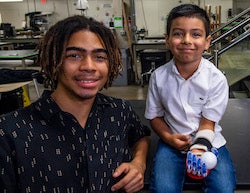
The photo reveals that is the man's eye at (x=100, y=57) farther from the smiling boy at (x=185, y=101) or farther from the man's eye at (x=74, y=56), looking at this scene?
the smiling boy at (x=185, y=101)

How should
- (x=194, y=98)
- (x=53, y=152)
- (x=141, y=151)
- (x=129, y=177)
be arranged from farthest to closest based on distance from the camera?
(x=194, y=98)
(x=141, y=151)
(x=129, y=177)
(x=53, y=152)

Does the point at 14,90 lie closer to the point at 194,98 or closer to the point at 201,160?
the point at 194,98

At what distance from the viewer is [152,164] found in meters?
1.30

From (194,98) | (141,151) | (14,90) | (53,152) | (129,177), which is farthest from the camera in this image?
(14,90)

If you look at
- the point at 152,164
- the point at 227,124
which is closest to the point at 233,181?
the point at 152,164

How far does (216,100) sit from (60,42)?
71 cm

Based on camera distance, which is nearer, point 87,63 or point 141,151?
point 87,63

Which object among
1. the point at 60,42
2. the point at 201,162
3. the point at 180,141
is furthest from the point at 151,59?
the point at 60,42

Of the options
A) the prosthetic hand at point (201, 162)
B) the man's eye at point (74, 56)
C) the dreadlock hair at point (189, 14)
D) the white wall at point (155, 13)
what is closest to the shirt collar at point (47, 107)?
the man's eye at point (74, 56)

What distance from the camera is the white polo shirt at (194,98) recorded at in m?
1.25

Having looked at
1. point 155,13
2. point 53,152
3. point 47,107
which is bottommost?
point 53,152

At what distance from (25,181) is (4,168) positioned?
71mm

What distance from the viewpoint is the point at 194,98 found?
4.13ft

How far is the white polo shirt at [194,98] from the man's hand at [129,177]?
0.32m
